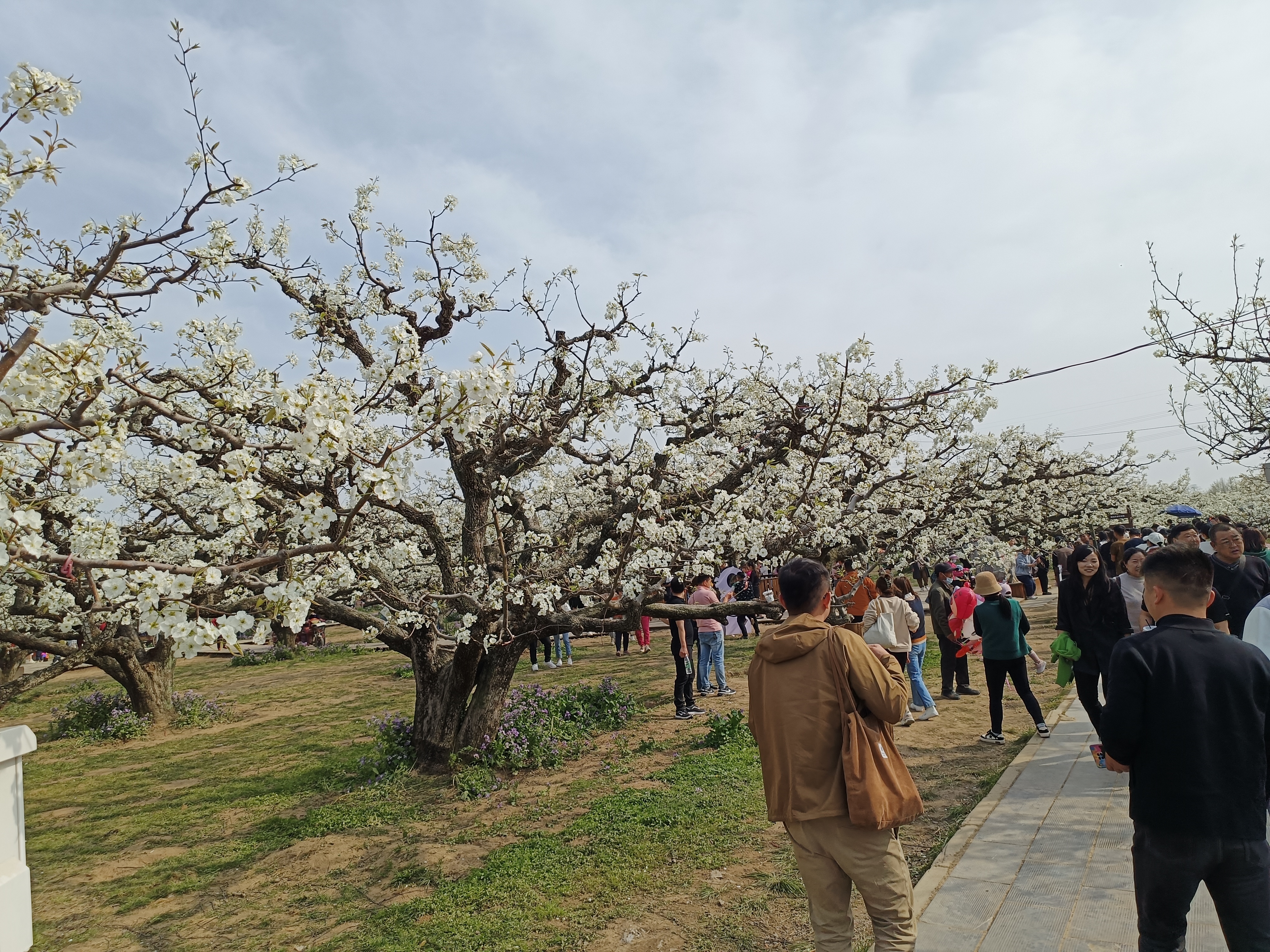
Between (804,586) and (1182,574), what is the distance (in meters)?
1.32

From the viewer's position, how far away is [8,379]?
138 inches

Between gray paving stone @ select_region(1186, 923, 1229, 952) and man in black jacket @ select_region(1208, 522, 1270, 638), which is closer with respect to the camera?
gray paving stone @ select_region(1186, 923, 1229, 952)

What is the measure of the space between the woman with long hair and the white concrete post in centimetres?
649

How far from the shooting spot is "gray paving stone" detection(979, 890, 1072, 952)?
11.6ft

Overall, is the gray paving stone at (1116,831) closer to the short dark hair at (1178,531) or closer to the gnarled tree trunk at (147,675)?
the short dark hair at (1178,531)

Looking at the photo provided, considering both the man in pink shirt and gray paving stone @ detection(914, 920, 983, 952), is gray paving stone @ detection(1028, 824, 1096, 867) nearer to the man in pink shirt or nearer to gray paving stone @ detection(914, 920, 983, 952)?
gray paving stone @ detection(914, 920, 983, 952)

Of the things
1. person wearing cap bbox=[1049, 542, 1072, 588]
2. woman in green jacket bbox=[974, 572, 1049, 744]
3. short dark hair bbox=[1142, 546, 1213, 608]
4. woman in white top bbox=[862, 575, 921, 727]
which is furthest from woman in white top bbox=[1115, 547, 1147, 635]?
person wearing cap bbox=[1049, 542, 1072, 588]

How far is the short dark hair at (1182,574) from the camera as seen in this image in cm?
261

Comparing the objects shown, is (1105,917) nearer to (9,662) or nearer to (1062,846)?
(1062,846)

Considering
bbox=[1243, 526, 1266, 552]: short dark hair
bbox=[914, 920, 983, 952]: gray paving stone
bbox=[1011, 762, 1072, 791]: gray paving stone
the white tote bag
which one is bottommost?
bbox=[914, 920, 983, 952]: gray paving stone

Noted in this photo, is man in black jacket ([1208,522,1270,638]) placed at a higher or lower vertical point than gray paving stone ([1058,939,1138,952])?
higher

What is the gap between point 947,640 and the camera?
374 inches

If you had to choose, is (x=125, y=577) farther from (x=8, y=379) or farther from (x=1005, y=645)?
(x=1005, y=645)

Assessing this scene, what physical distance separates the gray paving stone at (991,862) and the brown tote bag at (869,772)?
1900 mm
